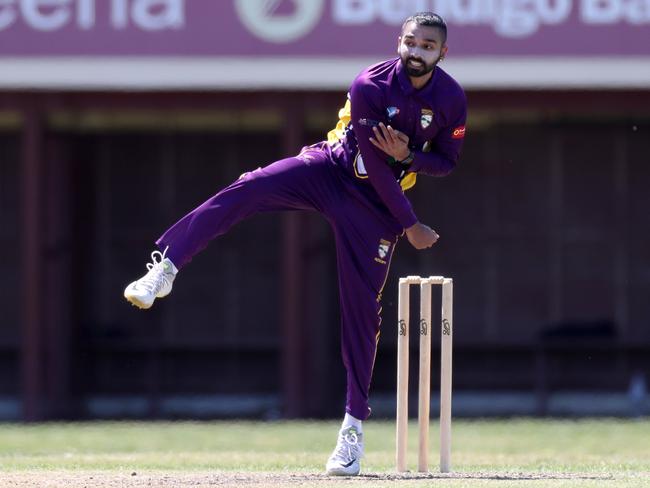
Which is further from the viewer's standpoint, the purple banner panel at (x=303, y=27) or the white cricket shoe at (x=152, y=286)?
the purple banner panel at (x=303, y=27)

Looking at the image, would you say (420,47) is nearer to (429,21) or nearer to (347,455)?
(429,21)

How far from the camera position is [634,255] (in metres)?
14.8

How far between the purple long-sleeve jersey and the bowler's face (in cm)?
12

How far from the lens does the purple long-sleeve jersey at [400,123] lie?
673 centimetres

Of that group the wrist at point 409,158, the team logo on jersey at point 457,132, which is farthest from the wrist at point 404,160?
the team logo on jersey at point 457,132

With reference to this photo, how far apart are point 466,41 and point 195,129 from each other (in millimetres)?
3259

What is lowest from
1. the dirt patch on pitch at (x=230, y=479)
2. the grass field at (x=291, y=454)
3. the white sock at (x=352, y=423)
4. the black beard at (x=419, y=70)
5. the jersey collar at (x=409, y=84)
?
the grass field at (x=291, y=454)

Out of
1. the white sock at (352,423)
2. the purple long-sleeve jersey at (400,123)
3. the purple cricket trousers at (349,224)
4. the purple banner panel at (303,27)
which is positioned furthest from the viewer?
the purple banner panel at (303,27)

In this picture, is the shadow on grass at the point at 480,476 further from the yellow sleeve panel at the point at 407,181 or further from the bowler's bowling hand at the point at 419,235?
the yellow sleeve panel at the point at 407,181

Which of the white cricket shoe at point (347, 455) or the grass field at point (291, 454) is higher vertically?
the white cricket shoe at point (347, 455)

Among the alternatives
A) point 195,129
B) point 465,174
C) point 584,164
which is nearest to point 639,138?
point 584,164

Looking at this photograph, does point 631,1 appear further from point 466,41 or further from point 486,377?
point 486,377

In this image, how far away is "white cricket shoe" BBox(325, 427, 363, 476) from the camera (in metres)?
6.85

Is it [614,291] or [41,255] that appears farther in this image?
[614,291]
